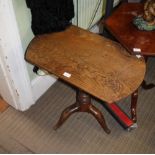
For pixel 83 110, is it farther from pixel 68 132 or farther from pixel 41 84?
pixel 41 84

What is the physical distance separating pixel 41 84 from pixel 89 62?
0.59 m

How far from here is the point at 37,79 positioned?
166 cm

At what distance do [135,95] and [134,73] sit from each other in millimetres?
391

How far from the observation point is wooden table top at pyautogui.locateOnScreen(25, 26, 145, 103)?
1.14 meters

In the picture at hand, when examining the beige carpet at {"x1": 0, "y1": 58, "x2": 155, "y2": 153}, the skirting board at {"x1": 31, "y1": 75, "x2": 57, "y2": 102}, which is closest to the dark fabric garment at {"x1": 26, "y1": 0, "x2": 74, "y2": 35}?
the skirting board at {"x1": 31, "y1": 75, "x2": 57, "y2": 102}

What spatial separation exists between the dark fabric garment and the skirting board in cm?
39

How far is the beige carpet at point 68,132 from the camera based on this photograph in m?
1.51

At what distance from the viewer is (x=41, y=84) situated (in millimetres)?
1723

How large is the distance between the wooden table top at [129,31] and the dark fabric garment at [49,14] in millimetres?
249

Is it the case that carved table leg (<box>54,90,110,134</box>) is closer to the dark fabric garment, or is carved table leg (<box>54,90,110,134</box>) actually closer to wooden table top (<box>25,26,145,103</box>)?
wooden table top (<box>25,26,145,103</box>)

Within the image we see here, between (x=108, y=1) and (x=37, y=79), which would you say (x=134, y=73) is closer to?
(x=108, y=1)

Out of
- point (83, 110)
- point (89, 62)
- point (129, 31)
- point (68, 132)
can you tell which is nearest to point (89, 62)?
point (89, 62)

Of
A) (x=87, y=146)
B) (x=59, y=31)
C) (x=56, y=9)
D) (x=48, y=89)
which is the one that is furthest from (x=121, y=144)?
(x=56, y=9)

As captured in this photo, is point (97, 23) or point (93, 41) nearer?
point (93, 41)
